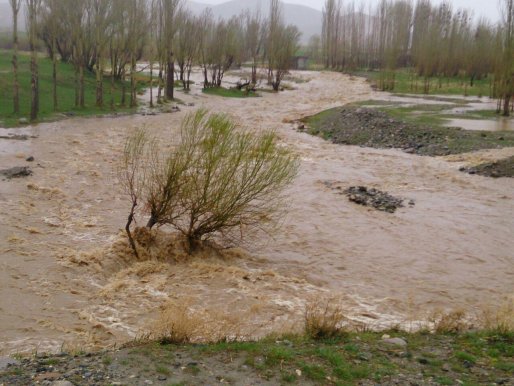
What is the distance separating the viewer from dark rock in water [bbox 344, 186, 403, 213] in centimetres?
1499

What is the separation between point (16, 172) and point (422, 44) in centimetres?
4833

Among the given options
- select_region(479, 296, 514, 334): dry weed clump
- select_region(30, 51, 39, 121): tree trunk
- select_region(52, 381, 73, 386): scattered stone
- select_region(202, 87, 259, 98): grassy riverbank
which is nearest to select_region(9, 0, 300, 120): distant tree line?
select_region(30, 51, 39, 121): tree trunk

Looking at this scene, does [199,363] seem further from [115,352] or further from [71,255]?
[71,255]

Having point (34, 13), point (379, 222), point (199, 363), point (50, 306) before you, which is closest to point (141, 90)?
point (34, 13)

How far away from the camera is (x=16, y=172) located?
15.5 metres

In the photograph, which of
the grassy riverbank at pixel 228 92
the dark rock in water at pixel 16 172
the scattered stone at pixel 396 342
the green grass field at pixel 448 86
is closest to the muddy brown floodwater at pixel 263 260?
the dark rock in water at pixel 16 172

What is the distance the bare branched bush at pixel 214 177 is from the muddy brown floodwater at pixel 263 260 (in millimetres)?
870

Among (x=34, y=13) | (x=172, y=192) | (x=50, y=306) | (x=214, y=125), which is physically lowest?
(x=50, y=306)

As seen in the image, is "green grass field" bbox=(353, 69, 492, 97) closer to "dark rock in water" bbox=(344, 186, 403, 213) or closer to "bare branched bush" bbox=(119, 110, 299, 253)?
"dark rock in water" bbox=(344, 186, 403, 213)

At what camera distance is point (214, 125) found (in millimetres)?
10117

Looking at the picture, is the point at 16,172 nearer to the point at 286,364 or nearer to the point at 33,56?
the point at 33,56

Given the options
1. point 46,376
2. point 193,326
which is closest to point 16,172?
point 193,326

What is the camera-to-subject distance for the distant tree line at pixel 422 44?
33406 millimetres

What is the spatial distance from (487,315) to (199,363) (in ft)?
15.4
